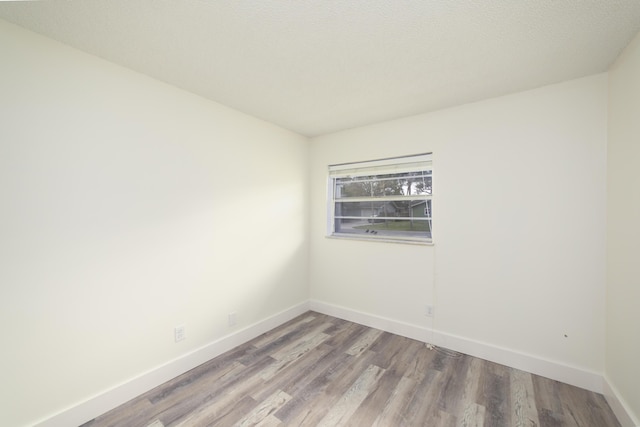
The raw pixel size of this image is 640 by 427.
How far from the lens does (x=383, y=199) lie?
10.1 feet

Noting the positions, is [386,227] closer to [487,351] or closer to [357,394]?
[487,351]

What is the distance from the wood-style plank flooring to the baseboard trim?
2.5 inches

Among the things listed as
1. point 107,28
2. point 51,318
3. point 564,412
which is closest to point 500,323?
point 564,412

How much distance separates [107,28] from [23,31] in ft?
1.56

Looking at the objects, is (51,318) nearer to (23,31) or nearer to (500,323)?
(23,31)

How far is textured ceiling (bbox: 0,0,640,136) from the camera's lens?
4.30 ft

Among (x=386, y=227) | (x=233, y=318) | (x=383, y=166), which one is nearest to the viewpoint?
(x=233, y=318)

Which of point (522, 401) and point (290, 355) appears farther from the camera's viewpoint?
point (290, 355)

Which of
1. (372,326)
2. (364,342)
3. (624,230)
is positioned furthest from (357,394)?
(624,230)

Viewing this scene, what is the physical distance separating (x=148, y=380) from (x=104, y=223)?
3.97 ft

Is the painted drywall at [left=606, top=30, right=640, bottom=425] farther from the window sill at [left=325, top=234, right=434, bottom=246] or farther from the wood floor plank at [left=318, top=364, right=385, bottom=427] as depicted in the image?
the wood floor plank at [left=318, top=364, right=385, bottom=427]

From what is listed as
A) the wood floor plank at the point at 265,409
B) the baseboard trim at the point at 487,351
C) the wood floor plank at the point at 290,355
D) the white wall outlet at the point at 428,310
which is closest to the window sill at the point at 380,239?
the white wall outlet at the point at 428,310

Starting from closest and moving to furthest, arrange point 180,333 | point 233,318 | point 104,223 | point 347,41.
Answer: point 347,41 < point 104,223 < point 180,333 < point 233,318

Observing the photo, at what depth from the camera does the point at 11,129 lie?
56.1 inches
